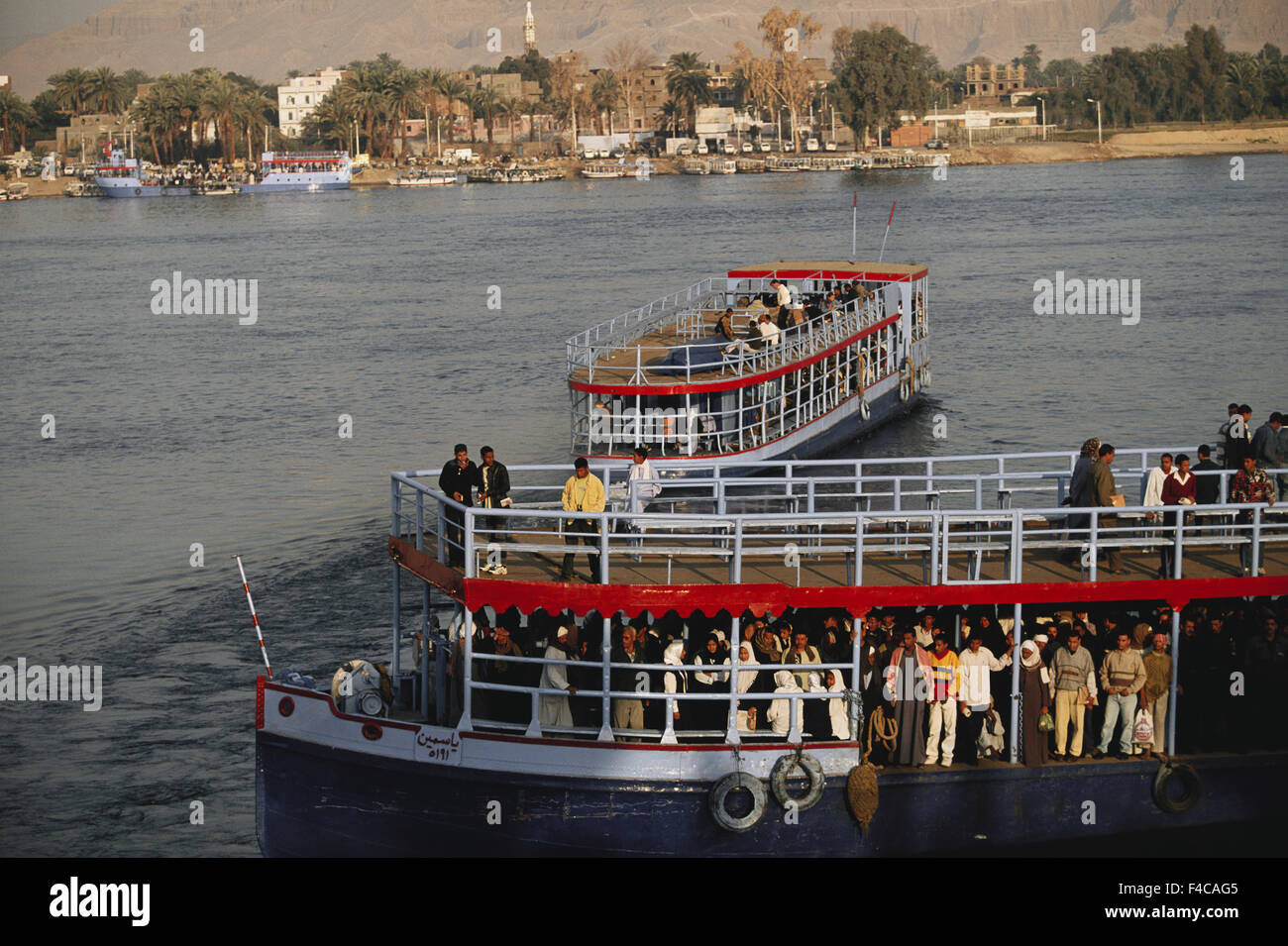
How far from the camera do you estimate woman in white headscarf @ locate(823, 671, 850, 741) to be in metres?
18.3

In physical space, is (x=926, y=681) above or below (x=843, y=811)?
above

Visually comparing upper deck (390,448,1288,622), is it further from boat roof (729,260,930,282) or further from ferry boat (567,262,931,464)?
boat roof (729,260,930,282)

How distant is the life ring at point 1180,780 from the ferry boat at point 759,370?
18847mm

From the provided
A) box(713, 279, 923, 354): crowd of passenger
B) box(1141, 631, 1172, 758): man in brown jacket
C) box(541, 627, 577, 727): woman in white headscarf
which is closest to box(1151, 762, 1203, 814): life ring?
box(1141, 631, 1172, 758): man in brown jacket

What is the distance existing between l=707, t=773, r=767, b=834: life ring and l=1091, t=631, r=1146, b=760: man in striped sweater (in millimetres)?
3932

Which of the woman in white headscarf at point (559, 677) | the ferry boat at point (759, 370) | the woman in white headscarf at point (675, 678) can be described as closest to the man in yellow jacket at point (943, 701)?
the woman in white headscarf at point (675, 678)

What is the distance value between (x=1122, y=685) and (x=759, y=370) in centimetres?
2197

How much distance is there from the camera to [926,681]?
18016 mm

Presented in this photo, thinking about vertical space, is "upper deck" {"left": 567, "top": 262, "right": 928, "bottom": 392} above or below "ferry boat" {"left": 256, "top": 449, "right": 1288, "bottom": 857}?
above

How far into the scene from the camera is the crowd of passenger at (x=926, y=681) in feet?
59.7

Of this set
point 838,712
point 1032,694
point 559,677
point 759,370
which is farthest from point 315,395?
point 1032,694

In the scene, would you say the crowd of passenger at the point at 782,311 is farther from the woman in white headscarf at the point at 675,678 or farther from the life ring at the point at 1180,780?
the life ring at the point at 1180,780

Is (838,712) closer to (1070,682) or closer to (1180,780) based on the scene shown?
(1070,682)
